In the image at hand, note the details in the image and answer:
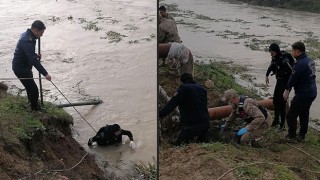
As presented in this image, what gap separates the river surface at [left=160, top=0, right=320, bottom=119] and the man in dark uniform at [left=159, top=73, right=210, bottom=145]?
427 cm

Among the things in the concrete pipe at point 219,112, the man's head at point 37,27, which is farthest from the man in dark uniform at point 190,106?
the man's head at point 37,27

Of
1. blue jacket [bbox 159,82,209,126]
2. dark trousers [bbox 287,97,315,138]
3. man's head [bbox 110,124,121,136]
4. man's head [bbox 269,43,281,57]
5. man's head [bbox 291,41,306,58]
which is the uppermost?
man's head [bbox 291,41,306,58]

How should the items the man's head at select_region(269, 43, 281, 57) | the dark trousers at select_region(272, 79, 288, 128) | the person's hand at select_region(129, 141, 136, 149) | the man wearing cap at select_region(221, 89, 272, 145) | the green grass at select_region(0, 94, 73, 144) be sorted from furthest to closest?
1. the person's hand at select_region(129, 141, 136, 149)
2. the dark trousers at select_region(272, 79, 288, 128)
3. the man's head at select_region(269, 43, 281, 57)
4. the green grass at select_region(0, 94, 73, 144)
5. the man wearing cap at select_region(221, 89, 272, 145)

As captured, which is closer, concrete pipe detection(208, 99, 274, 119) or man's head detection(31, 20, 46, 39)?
man's head detection(31, 20, 46, 39)

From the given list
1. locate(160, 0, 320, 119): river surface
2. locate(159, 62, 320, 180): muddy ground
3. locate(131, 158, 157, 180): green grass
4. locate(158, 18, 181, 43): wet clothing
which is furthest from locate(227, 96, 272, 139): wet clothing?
locate(160, 0, 320, 119): river surface

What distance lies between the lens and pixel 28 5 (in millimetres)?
22125

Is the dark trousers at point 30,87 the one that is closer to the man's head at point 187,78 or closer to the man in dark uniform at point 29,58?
the man in dark uniform at point 29,58

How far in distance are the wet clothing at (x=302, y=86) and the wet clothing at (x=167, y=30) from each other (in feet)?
9.07

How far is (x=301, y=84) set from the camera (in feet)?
17.2

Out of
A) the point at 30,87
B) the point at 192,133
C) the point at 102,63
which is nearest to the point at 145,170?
the point at 192,133

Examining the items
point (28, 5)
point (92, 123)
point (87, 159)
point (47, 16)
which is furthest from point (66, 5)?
point (87, 159)

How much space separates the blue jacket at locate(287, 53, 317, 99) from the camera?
5121mm

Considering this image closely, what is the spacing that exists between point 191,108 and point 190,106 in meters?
0.03

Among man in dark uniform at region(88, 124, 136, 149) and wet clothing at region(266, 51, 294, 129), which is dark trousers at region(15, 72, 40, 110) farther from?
wet clothing at region(266, 51, 294, 129)
